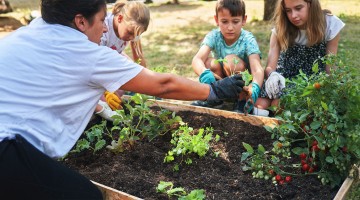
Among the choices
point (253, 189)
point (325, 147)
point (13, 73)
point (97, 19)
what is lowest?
point (253, 189)

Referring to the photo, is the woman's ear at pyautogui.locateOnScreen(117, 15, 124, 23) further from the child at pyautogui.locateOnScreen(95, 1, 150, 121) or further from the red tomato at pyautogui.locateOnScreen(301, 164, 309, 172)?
the red tomato at pyautogui.locateOnScreen(301, 164, 309, 172)

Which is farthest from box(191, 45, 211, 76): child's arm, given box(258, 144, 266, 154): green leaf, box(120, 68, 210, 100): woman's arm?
box(258, 144, 266, 154): green leaf

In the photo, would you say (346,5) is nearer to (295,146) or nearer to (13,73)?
(295,146)

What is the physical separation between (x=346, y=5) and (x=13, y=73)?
309 inches

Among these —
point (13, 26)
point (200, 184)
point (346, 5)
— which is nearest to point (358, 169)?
point (200, 184)

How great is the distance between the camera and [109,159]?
2434 mm

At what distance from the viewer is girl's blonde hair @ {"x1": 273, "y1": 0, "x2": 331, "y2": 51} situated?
3.07m

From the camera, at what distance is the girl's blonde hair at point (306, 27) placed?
121 inches

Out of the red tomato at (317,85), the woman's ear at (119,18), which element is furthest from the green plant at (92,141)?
the red tomato at (317,85)

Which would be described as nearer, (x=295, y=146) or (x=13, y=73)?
(x=13, y=73)

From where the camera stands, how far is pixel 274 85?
9.86ft

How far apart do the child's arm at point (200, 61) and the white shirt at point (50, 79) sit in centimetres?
142

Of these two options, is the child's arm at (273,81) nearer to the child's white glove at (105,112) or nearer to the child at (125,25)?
the child at (125,25)

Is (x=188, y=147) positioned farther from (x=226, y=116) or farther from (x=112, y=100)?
(x=112, y=100)
